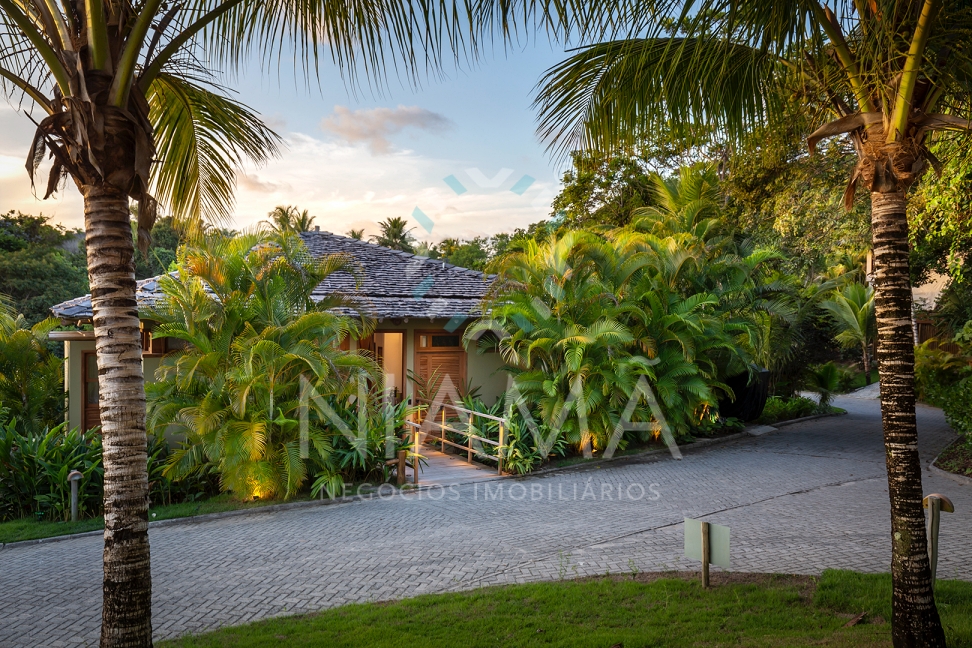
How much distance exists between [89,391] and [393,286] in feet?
21.9

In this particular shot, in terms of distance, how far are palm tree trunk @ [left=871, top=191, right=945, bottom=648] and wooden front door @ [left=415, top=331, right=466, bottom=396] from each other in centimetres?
1128

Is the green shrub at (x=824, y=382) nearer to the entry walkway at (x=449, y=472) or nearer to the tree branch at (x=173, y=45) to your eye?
the entry walkway at (x=449, y=472)

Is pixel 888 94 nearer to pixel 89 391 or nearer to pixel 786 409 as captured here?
pixel 89 391

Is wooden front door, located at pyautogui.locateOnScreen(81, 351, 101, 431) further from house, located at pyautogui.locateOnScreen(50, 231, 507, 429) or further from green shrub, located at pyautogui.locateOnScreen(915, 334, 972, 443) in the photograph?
green shrub, located at pyautogui.locateOnScreen(915, 334, 972, 443)

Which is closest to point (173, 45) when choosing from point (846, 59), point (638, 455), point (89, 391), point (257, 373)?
point (846, 59)

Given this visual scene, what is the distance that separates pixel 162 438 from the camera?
1081 cm

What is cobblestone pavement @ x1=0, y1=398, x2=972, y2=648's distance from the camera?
A: 20.8 ft

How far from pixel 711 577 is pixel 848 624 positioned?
1.53 m

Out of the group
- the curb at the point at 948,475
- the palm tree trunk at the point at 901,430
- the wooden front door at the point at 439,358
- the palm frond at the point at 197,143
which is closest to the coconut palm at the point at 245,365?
the palm frond at the point at 197,143

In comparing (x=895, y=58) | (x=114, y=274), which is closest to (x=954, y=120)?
(x=895, y=58)

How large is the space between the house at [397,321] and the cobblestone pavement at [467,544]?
4058 millimetres

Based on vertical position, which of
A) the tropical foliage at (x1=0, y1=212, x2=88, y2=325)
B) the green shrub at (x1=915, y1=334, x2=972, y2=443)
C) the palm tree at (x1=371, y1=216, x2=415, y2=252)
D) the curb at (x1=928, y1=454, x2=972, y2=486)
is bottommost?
the curb at (x1=928, y1=454, x2=972, y2=486)

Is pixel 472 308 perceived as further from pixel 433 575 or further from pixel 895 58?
pixel 895 58

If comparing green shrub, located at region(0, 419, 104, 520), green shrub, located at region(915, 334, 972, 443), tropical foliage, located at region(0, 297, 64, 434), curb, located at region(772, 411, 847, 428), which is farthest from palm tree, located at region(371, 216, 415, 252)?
green shrub, located at region(0, 419, 104, 520)
